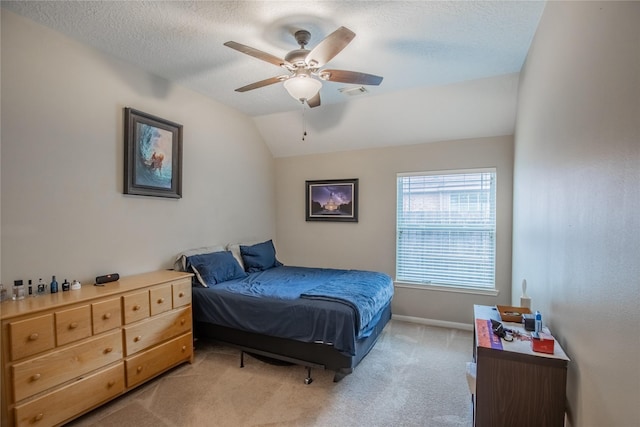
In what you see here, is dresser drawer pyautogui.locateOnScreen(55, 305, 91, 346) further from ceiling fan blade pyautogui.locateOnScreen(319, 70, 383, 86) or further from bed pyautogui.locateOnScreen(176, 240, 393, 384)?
ceiling fan blade pyautogui.locateOnScreen(319, 70, 383, 86)

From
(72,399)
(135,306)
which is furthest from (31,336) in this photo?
(135,306)

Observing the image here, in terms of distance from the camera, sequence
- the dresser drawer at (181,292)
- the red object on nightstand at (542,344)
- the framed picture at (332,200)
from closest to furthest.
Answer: the red object on nightstand at (542,344) → the dresser drawer at (181,292) → the framed picture at (332,200)

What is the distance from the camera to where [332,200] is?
15.3 ft

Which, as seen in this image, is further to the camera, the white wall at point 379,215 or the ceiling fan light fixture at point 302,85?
the white wall at point 379,215

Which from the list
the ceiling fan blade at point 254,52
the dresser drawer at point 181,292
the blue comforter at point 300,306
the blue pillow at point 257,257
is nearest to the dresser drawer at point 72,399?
the dresser drawer at point 181,292

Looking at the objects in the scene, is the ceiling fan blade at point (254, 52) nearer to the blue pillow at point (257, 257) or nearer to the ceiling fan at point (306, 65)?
the ceiling fan at point (306, 65)

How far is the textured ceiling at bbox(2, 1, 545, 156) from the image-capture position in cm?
207

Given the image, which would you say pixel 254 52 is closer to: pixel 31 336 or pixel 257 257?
pixel 31 336

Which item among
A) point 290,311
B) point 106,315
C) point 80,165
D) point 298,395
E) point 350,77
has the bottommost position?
point 298,395

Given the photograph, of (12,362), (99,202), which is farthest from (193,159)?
(12,362)

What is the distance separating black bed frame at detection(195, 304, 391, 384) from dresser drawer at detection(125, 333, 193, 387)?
30cm

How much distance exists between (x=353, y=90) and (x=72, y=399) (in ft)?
11.9

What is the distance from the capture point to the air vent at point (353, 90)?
11.3 ft

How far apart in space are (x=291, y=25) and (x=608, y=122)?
1973mm
